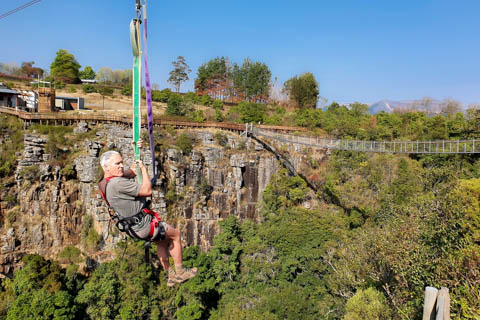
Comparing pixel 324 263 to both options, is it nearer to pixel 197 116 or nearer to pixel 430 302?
pixel 430 302

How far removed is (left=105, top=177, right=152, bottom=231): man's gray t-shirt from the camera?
11.2 ft

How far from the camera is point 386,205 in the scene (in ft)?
68.1

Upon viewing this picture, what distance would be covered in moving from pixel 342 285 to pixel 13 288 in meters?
15.1

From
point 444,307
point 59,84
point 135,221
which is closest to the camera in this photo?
point 444,307

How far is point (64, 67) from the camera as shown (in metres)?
36.2

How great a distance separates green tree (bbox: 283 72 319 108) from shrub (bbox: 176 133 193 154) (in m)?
18.0

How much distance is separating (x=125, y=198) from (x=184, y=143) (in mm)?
19022

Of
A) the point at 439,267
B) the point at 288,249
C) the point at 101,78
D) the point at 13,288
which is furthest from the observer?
the point at 101,78

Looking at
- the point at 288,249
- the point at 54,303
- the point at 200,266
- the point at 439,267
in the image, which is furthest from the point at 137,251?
the point at 439,267

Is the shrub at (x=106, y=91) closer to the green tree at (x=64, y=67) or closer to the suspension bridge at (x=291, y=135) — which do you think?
the green tree at (x=64, y=67)

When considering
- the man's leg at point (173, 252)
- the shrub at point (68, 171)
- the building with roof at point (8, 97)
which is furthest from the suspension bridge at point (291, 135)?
the man's leg at point (173, 252)

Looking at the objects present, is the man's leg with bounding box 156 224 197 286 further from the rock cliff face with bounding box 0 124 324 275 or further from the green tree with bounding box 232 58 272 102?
the green tree with bounding box 232 58 272 102

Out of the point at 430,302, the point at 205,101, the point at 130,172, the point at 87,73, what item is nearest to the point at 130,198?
the point at 130,172

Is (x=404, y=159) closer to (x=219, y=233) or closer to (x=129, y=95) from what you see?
(x=219, y=233)
